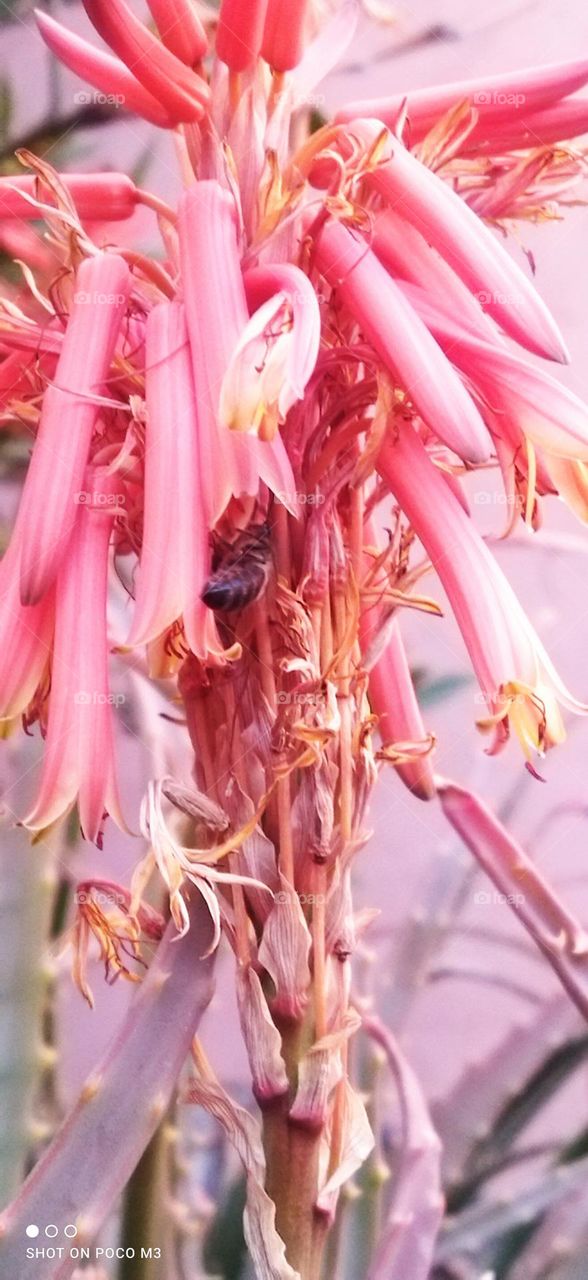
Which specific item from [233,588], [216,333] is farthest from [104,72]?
[233,588]

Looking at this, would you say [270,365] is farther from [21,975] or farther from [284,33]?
[21,975]

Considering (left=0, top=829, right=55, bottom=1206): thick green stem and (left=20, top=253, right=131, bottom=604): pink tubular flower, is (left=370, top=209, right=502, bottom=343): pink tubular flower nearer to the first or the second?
(left=20, top=253, right=131, bottom=604): pink tubular flower

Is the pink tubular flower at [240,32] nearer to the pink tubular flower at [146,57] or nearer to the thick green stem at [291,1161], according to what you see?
the pink tubular flower at [146,57]

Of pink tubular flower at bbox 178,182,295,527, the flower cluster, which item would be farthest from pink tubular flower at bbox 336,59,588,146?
pink tubular flower at bbox 178,182,295,527

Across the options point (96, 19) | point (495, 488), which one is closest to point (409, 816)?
point (495, 488)

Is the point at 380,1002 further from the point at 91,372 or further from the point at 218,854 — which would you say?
A: the point at 91,372

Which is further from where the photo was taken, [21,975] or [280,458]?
[21,975]
